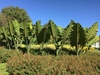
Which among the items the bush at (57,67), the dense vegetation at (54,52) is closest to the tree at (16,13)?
the dense vegetation at (54,52)

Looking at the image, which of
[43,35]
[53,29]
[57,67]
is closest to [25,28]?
[43,35]

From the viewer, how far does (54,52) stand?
1337cm

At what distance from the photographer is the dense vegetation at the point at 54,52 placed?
5.73 meters

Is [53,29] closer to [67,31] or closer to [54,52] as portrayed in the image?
[67,31]

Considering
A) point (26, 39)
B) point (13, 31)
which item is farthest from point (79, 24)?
point (13, 31)

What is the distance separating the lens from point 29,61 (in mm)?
6805

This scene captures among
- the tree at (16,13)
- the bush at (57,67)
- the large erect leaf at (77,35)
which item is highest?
the tree at (16,13)

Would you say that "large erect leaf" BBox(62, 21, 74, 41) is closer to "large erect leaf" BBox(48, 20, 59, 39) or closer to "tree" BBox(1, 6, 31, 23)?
"large erect leaf" BBox(48, 20, 59, 39)

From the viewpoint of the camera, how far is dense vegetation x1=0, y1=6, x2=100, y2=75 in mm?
5734

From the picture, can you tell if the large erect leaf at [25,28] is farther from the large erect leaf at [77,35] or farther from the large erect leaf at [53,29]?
the large erect leaf at [77,35]

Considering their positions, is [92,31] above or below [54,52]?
above

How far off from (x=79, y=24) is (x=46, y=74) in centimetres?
526

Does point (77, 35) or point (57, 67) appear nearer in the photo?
point (57, 67)

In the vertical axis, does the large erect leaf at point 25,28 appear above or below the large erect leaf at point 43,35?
above
